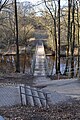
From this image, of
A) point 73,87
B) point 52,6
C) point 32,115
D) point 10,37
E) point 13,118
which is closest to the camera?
point 13,118

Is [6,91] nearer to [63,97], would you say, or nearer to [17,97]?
[17,97]

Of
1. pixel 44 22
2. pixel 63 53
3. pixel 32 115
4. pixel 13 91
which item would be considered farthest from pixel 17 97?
pixel 63 53

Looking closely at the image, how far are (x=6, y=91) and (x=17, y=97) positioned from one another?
1628mm

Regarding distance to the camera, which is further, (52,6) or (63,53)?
(63,53)

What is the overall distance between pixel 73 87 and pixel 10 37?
2997cm

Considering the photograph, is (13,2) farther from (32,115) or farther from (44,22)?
(32,115)

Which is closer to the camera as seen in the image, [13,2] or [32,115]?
[32,115]

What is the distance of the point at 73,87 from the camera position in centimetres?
1575

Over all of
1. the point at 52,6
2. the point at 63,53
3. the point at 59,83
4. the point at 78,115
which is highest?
the point at 52,6

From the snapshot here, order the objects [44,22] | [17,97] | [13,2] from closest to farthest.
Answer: [17,97] → [13,2] → [44,22]

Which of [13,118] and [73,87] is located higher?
[13,118]

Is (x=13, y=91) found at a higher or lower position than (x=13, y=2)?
lower

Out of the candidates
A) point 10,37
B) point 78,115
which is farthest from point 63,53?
Result: point 78,115

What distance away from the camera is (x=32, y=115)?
761cm
